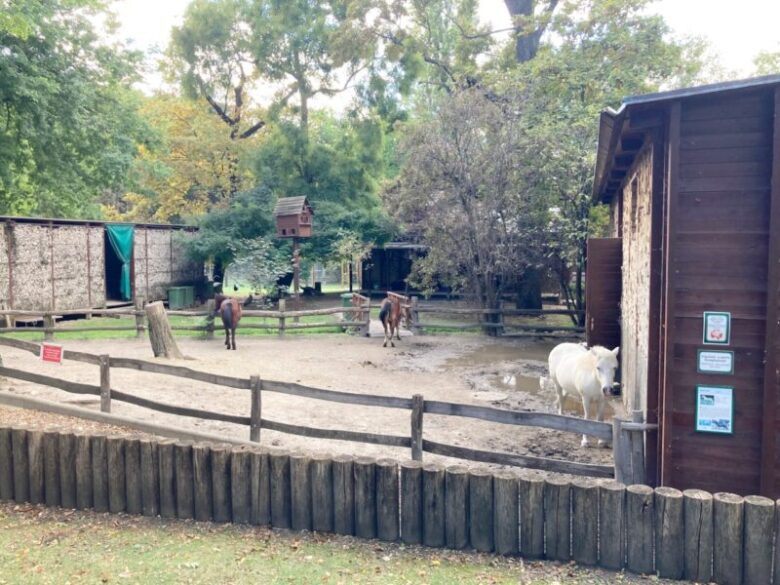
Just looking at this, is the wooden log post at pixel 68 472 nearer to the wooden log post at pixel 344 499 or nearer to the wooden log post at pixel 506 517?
the wooden log post at pixel 344 499

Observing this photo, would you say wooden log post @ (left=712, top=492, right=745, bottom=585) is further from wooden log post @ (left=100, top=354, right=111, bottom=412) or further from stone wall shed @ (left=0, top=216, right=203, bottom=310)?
stone wall shed @ (left=0, top=216, right=203, bottom=310)

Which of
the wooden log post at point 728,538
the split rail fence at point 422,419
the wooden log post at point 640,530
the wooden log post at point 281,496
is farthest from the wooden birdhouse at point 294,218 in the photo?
the wooden log post at point 728,538

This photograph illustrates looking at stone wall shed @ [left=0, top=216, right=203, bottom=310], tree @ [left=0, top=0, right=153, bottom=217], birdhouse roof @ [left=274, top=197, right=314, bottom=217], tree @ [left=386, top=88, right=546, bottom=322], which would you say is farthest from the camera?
birdhouse roof @ [left=274, top=197, right=314, bottom=217]

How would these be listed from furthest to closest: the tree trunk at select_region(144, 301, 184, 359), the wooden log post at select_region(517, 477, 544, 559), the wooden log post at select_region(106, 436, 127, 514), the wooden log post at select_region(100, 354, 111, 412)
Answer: the tree trunk at select_region(144, 301, 184, 359) → the wooden log post at select_region(100, 354, 111, 412) → the wooden log post at select_region(106, 436, 127, 514) → the wooden log post at select_region(517, 477, 544, 559)

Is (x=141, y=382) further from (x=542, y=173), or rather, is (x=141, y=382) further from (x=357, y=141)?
(x=357, y=141)

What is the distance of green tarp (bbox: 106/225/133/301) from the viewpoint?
21.7m

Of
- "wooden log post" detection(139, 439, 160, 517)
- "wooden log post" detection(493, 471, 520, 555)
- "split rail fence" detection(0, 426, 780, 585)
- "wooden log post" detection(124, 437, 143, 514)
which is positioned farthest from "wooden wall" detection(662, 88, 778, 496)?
"wooden log post" detection(124, 437, 143, 514)

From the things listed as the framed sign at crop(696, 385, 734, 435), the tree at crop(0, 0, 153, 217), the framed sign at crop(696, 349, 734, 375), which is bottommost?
the framed sign at crop(696, 385, 734, 435)

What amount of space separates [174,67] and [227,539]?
1271 inches

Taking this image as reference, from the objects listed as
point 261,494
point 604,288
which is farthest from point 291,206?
point 261,494

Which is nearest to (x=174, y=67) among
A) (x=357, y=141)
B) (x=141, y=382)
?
(x=357, y=141)

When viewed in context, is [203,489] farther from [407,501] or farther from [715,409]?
[715,409]

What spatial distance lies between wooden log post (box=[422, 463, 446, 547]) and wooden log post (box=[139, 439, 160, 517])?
2205 millimetres

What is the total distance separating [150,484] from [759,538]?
4.46 metres
